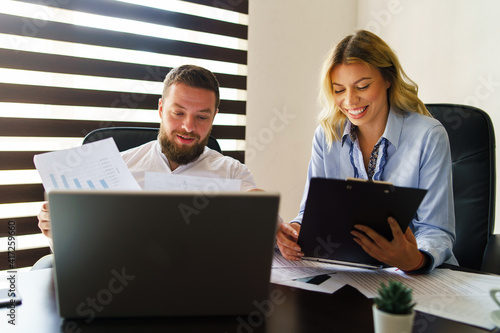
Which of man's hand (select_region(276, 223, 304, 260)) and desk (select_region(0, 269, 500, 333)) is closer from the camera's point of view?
desk (select_region(0, 269, 500, 333))

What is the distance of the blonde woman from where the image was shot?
132cm

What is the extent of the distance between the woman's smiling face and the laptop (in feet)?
3.34

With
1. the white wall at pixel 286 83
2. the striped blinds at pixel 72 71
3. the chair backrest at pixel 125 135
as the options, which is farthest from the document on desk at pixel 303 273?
the white wall at pixel 286 83

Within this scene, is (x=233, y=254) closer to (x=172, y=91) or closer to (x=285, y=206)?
(x=172, y=91)

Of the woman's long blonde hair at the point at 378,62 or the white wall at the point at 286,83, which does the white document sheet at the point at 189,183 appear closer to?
the woman's long blonde hair at the point at 378,62

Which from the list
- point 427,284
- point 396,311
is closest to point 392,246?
point 427,284

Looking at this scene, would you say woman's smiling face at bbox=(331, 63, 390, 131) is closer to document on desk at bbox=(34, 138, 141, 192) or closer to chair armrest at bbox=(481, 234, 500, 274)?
chair armrest at bbox=(481, 234, 500, 274)

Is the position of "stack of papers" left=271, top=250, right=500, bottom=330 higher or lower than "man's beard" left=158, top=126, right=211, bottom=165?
lower

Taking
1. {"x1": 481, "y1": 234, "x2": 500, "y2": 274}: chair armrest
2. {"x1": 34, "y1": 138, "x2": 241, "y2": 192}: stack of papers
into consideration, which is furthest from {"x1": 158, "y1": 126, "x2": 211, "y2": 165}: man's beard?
{"x1": 481, "y1": 234, "x2": 500, "y2": 274}: chair armrest

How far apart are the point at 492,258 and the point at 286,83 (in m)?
1.78

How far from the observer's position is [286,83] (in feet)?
9.08

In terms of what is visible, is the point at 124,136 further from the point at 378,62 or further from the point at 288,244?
the point at 378,62

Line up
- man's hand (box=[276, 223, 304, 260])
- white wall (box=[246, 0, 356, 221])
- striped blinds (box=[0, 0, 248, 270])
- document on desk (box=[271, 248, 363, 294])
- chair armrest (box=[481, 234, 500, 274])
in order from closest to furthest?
document on desk (box=[271, 248, 363, 294]) < man's hand (box=[276, 223, 304, 260]) < chair armrest (box=[481, 234, 500, 274]) < striped blinds (box=[0, 0, 248, 270]) < white wall (box=[246, 0, 356, 221])

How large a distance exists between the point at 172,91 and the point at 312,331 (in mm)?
1224
